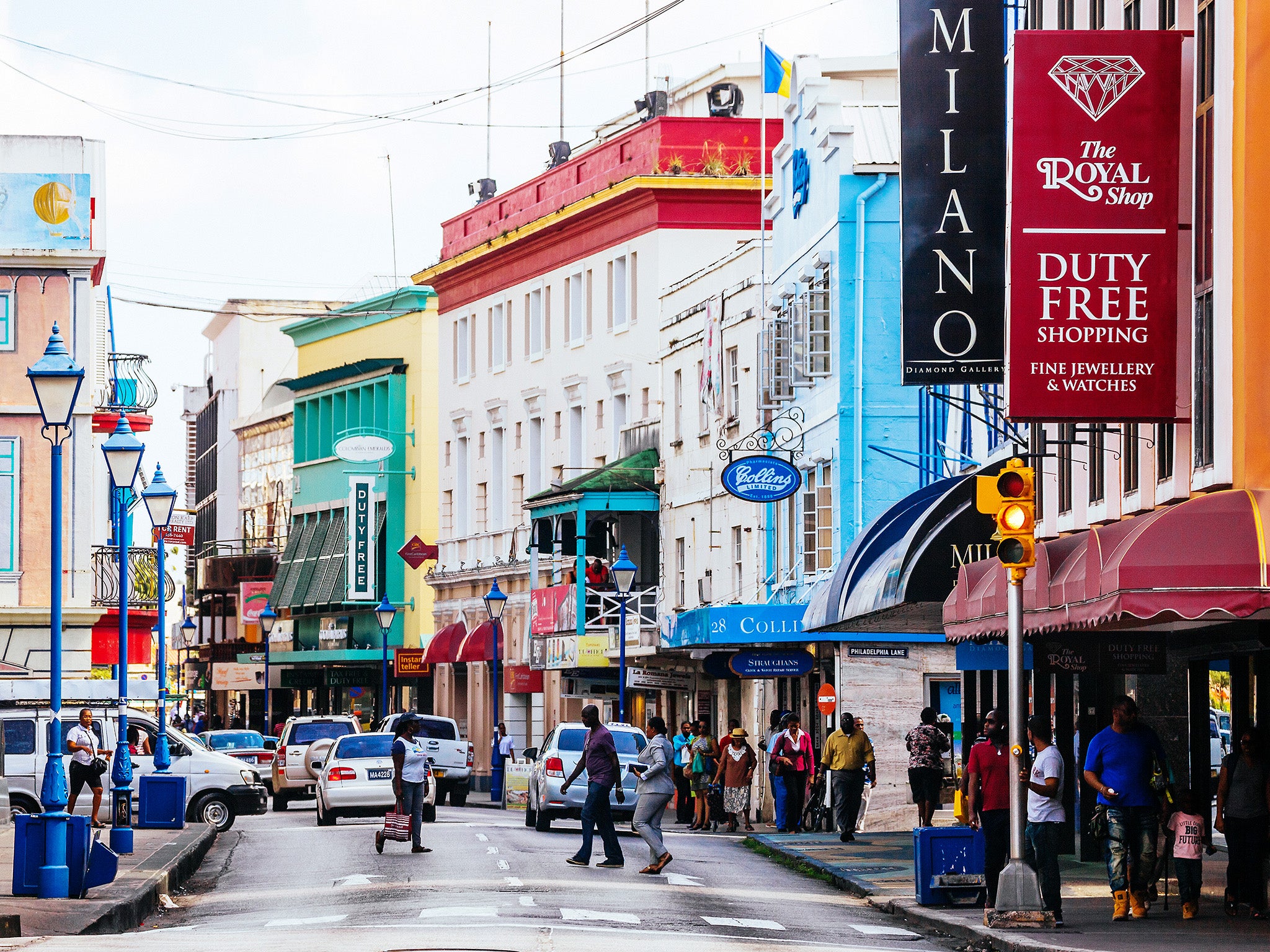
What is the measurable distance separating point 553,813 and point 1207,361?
18082 mm

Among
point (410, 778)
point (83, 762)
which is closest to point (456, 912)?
point (410, 778)

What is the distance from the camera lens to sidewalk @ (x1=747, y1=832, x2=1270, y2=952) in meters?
17.2

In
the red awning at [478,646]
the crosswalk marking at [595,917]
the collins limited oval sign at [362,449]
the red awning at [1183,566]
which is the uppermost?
the collins limited oval sign at [362,449]

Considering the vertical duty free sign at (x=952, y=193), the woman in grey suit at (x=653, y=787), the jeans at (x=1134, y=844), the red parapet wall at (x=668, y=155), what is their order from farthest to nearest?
the red parapet wall at (x=668, y=155)
the woman in grey suit at (x=653, y=787)
the vertical duty free sign at (x=952, y=193)
the jeans at (x=1134, y=844)

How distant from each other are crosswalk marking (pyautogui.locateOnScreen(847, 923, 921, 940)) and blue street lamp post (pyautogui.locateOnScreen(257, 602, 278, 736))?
6044 centimetres

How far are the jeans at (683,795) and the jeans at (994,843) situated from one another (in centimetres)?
2065

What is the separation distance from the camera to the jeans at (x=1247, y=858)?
19.0 metres

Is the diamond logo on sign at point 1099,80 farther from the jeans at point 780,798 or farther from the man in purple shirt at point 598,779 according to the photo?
the jeans at point 780,798

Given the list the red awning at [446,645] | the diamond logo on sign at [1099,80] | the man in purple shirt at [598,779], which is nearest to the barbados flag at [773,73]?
the man in purple shirt at [598,779]

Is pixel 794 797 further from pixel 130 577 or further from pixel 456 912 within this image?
pixel 130 577

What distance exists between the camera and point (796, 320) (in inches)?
1590

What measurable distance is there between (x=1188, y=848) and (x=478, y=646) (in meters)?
47.1

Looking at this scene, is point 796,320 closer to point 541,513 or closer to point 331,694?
point 541,513

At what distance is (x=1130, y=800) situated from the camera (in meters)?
19.3
